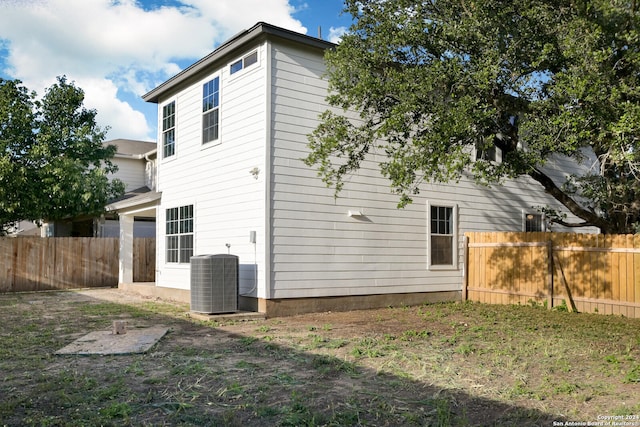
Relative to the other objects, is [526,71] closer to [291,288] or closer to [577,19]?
[577,19]

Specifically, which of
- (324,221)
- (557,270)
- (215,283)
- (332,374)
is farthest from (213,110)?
(557,270)

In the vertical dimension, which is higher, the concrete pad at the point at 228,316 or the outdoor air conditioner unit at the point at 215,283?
the outdoor air conditioner unit at the point at 215,283

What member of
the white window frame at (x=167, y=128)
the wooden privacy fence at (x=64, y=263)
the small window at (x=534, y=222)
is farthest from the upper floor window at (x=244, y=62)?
the small window at (x=534, y=222)

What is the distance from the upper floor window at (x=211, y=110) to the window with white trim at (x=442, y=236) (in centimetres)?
539

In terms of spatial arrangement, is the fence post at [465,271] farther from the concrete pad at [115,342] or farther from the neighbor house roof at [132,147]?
the neighbor house roof at [132,147]

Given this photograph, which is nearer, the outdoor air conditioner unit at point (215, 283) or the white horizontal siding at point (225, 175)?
the outdoor air conditioner unit at point (215, 283)

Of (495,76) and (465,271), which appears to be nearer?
(495,76)

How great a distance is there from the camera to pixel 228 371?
18.4 ft

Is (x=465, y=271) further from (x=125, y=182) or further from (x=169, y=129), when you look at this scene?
(x=125, y=182)

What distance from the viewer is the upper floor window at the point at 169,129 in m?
13.2

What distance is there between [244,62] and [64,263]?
10467 mm

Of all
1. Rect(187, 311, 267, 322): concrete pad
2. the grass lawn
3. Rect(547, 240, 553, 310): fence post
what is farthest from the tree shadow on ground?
Rect(547, 240, 553, 310): fence post

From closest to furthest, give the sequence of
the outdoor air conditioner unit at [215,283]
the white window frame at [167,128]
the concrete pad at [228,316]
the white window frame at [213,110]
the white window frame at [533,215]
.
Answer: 1. the concrete pad at [228,316]
2. the outdoor air conditioner unit at [215,283]
3. the white window frame at [213,110]
4. the white window frame at [167,128]
5. the white window frame at [533,215]

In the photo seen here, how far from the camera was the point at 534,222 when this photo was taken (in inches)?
562
